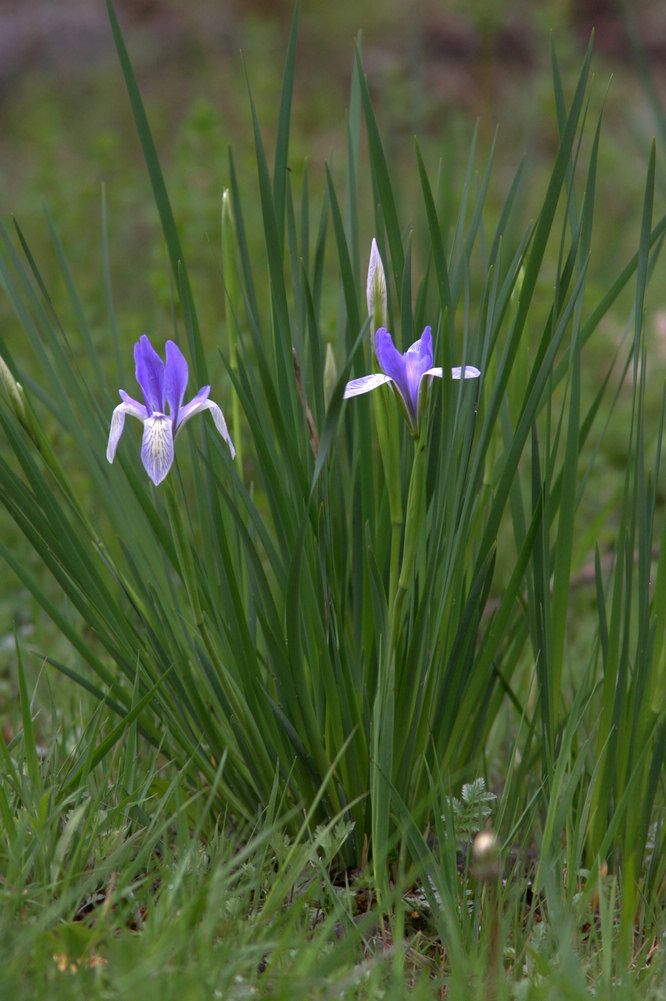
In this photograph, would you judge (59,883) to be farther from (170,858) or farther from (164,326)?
(164,326)

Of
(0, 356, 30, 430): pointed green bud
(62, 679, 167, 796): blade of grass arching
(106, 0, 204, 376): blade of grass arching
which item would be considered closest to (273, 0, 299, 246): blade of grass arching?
(106, 0, 204, 376): blade of grass arching

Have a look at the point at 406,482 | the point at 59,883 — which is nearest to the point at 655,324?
the point at 406,482

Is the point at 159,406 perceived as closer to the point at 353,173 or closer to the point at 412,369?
the point at 412,369

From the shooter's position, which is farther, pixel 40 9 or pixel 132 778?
pixel 40 9

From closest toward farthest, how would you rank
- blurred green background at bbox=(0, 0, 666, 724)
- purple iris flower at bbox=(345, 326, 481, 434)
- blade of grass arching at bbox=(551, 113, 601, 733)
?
purple iris flower at bbox=(345, 326, 481, 434), blade of grass arching at bbox=(551, 113, 601, 733), blurred green background at bbox=(0, 0, 666, 724)

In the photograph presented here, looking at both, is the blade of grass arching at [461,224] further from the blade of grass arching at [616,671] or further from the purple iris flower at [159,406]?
the purple iris flower at [159,406]

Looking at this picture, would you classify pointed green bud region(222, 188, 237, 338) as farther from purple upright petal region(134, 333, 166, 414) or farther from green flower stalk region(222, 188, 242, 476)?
purple upright petal region(134, 333, 166, 414)
